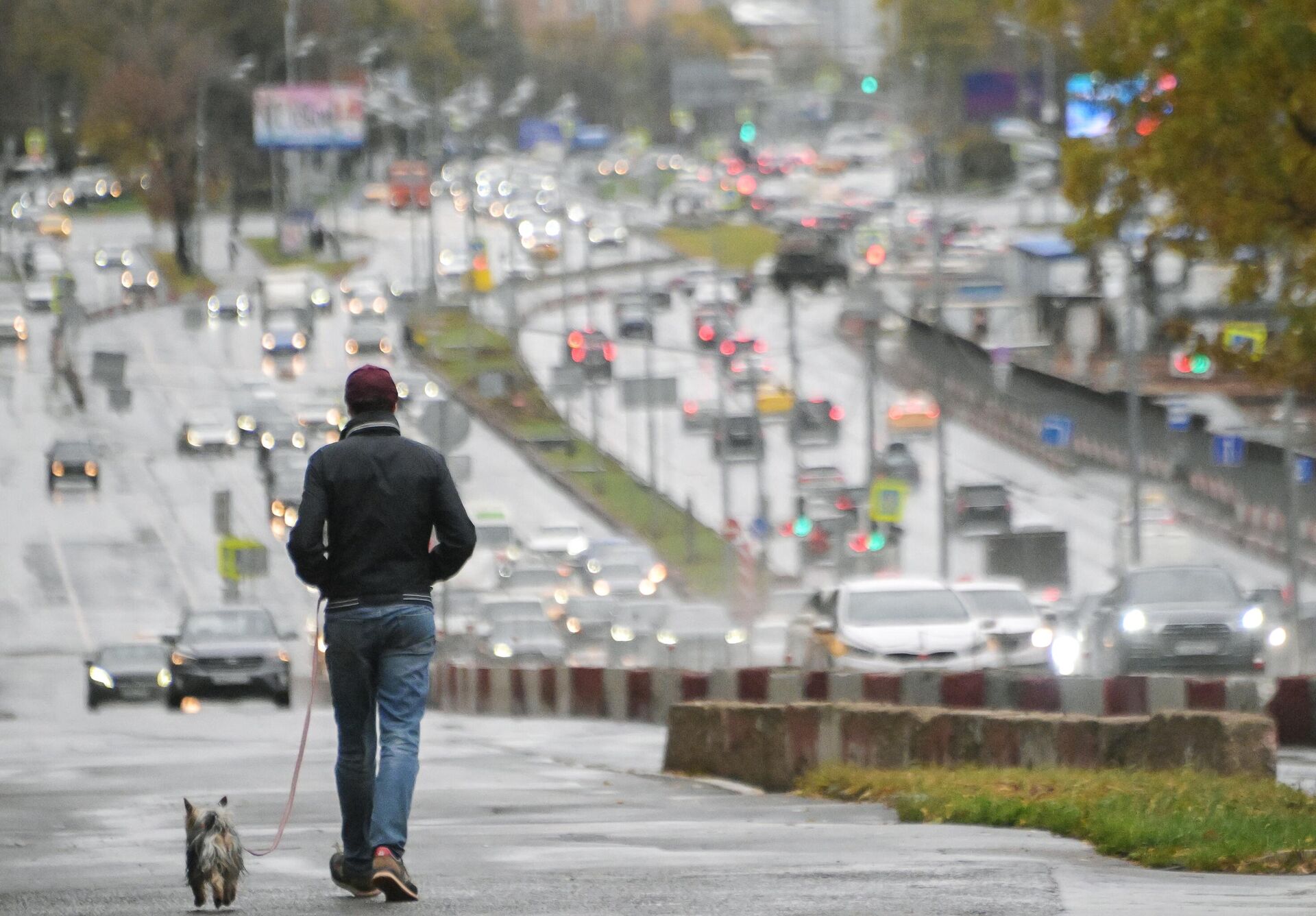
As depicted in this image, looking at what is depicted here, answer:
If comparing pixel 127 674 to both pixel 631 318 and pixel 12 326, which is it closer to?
pixel 12 326

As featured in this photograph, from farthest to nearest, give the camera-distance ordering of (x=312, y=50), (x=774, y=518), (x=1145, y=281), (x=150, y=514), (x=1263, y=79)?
(x=312, y=50), (x=1145, y=281), (x=774, y=518), (x=150, y=514), (x=1263, y=79)

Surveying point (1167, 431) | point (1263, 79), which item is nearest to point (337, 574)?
point (1263, 79)

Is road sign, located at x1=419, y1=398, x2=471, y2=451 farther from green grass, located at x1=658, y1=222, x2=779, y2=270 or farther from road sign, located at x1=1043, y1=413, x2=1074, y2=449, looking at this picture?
green grass, located at x1=658, y1=222, x2=779, y2=270

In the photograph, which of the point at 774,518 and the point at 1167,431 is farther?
the point at 774,518

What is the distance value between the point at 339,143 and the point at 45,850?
125655mm

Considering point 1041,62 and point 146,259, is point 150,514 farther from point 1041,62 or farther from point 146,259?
point 1041,62

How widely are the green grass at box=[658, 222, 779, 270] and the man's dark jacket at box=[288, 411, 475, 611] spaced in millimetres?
123105

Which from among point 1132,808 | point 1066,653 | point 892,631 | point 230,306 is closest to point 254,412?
point 230,306

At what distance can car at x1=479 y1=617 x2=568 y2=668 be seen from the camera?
44250 millimetres

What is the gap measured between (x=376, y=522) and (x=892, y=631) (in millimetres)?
18325

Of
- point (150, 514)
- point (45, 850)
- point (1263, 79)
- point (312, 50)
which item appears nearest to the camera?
point (45, 850)

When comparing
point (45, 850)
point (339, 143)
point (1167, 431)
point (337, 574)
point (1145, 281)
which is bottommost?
point (45, 850)

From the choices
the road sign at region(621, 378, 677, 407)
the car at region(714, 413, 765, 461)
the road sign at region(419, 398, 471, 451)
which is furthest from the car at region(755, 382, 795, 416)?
the road sign at region(419, 398, 471, 451)

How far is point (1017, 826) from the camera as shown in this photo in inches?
421
